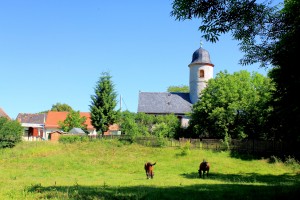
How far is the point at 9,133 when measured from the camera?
4031cm

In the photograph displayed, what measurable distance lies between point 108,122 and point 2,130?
46.5ft

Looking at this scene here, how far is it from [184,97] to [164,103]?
4.00 m

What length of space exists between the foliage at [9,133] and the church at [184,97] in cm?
2373

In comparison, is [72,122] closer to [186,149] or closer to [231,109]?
[231,109]

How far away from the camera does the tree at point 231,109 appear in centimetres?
3875

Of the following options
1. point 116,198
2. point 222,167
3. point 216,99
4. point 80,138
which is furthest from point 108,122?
point 116,198

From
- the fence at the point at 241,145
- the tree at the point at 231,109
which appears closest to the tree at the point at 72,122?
the fence at the point at 241,145

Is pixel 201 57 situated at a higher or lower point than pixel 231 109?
higher

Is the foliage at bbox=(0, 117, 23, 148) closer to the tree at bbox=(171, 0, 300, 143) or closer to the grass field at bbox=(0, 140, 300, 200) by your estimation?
the grass field at bbox=(0, 140, 300, 200)

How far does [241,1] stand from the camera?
8375mm

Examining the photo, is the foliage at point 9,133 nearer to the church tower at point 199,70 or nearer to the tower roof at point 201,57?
the church tower at point 199,70

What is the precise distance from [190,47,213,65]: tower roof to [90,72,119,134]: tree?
61.5ft

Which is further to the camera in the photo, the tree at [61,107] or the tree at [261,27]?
the tree at [61,107]

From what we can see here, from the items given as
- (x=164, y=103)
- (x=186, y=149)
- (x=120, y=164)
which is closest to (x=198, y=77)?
(x=164, y=103)
